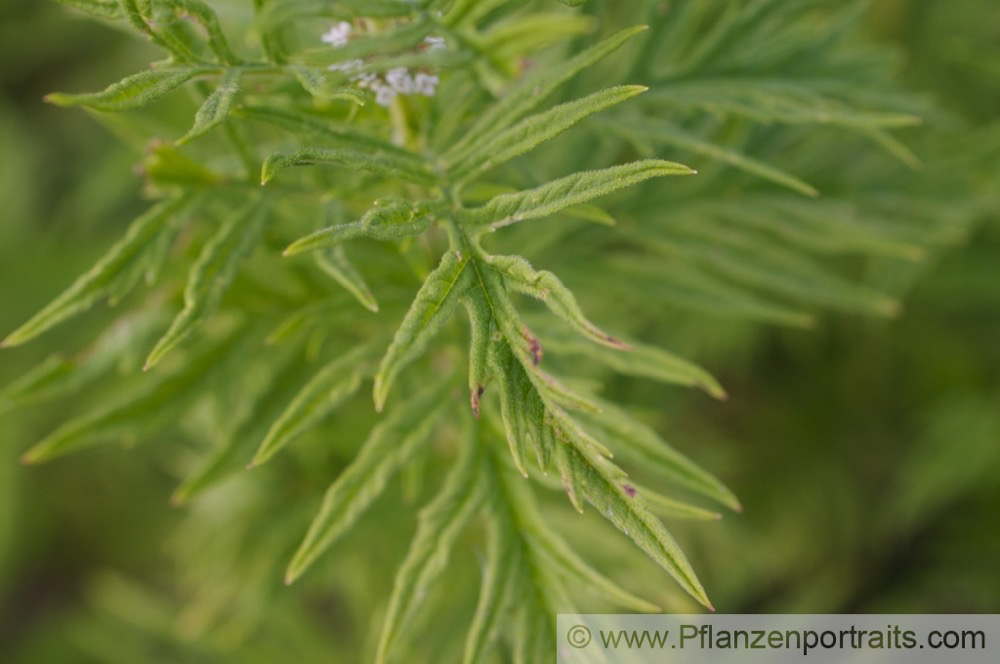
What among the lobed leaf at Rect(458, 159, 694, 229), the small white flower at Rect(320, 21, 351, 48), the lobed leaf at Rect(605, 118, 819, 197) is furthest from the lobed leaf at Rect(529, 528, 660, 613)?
the small white flower at Rect(320, 21, 351, 48)

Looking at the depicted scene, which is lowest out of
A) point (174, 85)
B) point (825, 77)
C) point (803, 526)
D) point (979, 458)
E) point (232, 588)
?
point (803, 526)

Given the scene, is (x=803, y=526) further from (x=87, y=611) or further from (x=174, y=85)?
(x=87, y=611)

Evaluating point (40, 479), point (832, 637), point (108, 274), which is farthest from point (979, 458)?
point (40, 479)

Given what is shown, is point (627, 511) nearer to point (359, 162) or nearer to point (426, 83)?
point (359, 162)

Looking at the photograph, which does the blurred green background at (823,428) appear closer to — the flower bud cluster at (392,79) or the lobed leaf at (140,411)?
→ the lobed leaf at (140,411)

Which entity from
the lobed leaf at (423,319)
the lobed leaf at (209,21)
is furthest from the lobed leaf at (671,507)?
the lobed leaf at (209,21)
